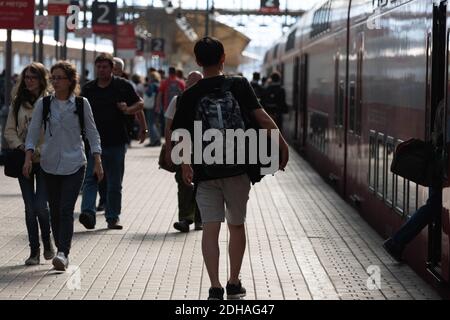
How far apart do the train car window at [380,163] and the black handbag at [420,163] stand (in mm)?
3644

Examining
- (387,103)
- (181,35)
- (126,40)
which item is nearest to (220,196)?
(387,103)

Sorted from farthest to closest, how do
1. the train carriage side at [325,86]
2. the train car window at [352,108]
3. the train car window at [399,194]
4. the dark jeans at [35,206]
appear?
the train carriage side at [325,86] < the train car window at [352,108] < the train car window at [399,194] < the dark jeans at [35,206]

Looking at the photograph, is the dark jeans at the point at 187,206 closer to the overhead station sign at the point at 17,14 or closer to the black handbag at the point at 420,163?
the black handbag at the point at 420,163

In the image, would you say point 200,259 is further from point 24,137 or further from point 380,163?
point 380,163

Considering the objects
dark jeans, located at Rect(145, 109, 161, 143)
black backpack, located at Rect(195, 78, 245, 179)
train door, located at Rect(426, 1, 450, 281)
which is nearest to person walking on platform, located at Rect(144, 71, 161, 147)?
dark jeans, located at Rect(145, 109, 161, 143)

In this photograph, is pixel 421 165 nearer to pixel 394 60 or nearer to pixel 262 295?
pixel 262 295

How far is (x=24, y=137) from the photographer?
12.4 meters

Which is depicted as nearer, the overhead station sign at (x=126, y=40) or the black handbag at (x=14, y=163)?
the black handbag at (x=14, y=163)

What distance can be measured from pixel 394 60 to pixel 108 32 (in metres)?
24.3

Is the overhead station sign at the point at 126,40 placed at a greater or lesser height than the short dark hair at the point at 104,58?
greater

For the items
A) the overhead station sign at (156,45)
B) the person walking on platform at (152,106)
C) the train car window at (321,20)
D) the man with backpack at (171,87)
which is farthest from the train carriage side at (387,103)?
the overhead station sign at (156,45)

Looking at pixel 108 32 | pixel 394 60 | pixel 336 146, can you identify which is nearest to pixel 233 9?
pixel 108 32

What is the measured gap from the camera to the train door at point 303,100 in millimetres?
29656

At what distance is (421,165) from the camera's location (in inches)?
420
